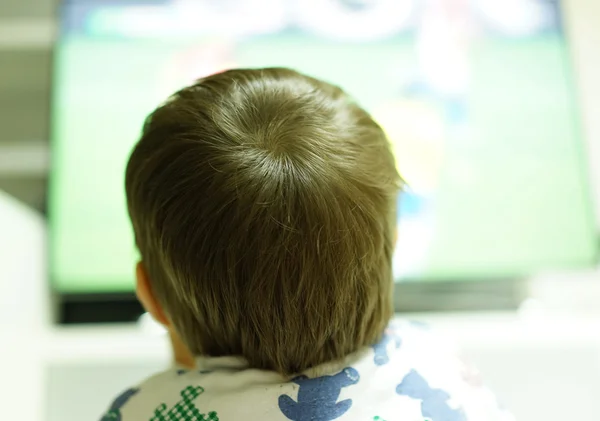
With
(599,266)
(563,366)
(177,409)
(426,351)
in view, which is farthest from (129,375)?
(599,266)

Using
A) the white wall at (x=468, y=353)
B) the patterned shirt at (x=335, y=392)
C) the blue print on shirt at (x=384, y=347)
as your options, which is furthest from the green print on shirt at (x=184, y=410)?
the white wall at (x=468, y=353)

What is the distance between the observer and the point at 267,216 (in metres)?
0.45

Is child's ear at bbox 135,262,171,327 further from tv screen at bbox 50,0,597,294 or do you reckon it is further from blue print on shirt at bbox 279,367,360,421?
tv screen at bbox 50,0,597,294

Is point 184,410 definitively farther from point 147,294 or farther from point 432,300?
point 432,300

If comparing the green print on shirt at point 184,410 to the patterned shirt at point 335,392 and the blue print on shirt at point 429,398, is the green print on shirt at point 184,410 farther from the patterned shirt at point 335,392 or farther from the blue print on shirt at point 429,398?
the blue print on shirt at point 429,398

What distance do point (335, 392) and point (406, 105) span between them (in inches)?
23.8

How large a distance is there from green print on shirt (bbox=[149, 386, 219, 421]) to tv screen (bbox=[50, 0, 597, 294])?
0.46 meters

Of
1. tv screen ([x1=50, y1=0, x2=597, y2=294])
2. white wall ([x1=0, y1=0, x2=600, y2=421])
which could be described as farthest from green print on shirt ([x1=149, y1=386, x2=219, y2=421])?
tv screen ([x1=50, y1=0, x2=597, y2=294])

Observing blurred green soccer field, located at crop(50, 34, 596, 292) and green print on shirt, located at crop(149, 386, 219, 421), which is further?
blurred green soccer field, located at crop(50, 34, 596, 292)

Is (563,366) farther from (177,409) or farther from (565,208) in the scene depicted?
(177,409)

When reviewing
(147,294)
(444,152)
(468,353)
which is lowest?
(468,353)

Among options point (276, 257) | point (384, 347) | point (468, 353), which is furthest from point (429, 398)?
point (468, 353)

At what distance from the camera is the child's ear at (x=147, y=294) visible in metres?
0.56

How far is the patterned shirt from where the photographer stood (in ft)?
1.61
